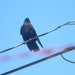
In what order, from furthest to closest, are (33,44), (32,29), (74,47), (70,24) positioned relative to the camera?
(32,29) < (33,44) < (70,24) < (74,47)

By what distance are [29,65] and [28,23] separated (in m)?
4.94

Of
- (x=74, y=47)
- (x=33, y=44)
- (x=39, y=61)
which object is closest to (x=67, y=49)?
(x=74, y=47)

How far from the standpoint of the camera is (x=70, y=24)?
4.36 metres

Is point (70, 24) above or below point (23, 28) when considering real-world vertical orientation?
above

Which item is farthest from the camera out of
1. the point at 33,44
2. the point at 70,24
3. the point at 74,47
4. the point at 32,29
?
the point at 32,29

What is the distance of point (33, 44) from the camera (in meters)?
7.45

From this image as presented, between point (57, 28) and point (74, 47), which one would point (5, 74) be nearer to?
point (74, 47)

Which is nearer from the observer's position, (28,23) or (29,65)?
(29,65)

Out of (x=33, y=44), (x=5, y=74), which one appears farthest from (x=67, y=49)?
(x=33, y=44)

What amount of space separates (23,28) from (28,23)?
32 cm

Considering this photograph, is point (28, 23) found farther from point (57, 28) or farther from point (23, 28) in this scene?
point (57, 28)

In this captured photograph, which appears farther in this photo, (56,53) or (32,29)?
(32,29)

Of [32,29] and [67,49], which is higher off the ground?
[67,49]

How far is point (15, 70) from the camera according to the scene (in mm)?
3512
